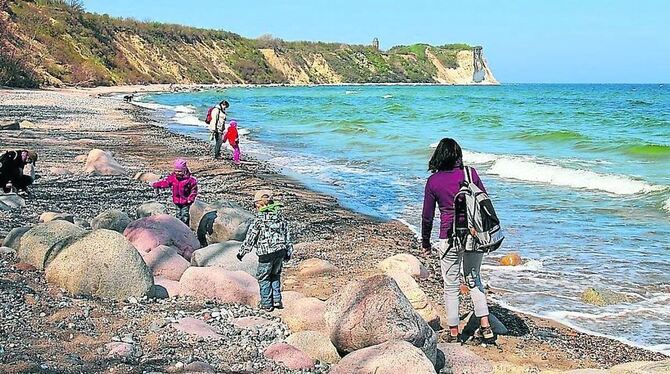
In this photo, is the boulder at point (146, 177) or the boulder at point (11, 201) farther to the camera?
the boulder at point (146, 177)

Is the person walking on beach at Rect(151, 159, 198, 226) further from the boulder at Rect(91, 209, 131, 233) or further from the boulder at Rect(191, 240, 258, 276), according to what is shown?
the boulder at Rect(191, 240, 258, 276)

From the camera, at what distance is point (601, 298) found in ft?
26.4

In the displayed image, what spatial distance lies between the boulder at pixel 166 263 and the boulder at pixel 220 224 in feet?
4.83

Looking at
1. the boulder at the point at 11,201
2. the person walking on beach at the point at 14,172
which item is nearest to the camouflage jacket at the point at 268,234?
the boulder at the point at 11,201

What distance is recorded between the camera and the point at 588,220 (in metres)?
12.6

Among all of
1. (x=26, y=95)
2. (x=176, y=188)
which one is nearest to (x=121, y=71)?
(x=26, y=95)

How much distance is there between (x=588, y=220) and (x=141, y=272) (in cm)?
854

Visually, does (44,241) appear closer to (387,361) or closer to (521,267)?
(387,361)

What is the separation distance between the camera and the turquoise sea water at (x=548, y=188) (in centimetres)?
825

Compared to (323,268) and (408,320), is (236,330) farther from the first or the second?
(323,268)

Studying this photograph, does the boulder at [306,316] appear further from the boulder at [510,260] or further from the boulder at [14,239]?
the boulder at [510,260]

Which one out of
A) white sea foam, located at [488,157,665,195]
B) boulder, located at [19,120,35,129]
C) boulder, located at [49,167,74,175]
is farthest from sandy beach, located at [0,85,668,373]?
white sea foam, located at [488,157,665,195]

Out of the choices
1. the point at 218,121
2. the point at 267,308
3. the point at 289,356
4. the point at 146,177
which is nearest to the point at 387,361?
the point at 289,356

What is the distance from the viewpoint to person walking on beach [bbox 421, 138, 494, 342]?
605 cm
